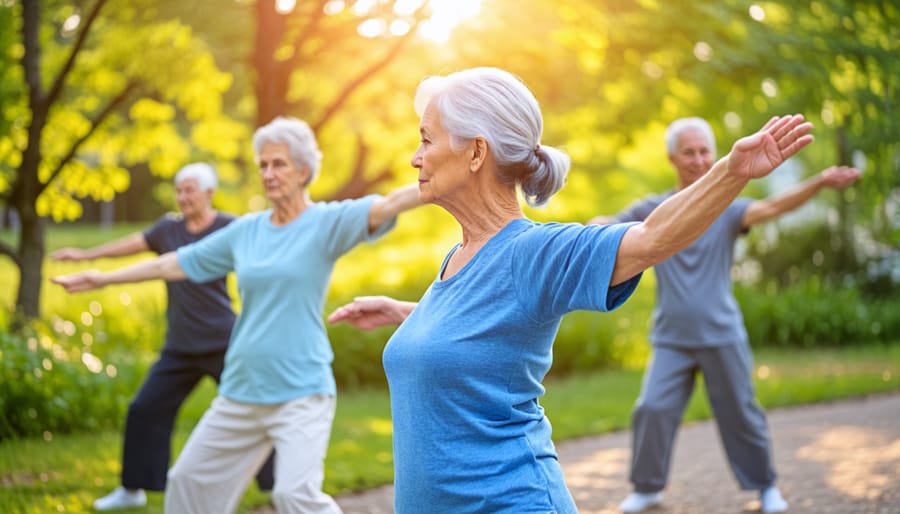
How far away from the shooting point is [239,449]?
4848mm

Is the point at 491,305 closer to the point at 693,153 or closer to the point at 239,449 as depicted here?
the point at 239,449

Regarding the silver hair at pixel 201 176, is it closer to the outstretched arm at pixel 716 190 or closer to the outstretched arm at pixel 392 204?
the outstretched arm at pixel 392 204

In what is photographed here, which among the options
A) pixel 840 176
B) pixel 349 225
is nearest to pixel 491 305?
pixel 349 225

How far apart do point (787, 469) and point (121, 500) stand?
4498 millimetres

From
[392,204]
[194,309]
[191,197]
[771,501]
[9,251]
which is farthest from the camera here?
[9,251]

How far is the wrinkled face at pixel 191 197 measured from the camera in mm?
6797

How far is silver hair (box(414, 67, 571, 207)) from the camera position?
275cm

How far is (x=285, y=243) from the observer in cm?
495

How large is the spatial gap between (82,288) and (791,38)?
7.36 meters

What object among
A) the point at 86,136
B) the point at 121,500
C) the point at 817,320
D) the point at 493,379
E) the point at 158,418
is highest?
the point at 86,136

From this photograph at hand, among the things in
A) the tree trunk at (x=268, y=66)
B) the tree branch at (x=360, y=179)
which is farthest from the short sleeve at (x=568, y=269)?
the tree branch at (x=360, y=179)

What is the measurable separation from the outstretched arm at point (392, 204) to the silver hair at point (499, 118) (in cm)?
185

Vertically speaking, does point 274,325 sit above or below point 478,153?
below

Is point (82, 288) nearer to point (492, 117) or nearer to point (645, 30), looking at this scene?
point (492, 117)
